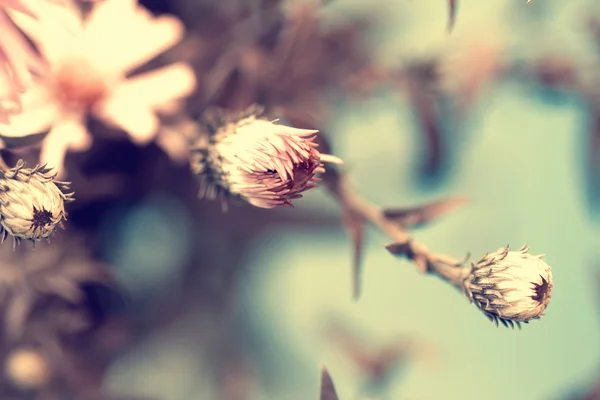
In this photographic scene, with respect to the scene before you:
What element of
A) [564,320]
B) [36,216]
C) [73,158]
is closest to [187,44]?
[73,158]

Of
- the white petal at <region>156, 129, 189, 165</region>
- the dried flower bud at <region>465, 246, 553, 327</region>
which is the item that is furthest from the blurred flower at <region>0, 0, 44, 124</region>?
the dried flower bud at <region>465, 246, 553, 327</region>

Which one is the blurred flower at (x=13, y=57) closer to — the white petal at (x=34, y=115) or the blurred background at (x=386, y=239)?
the white petal at (x=34, y=115)

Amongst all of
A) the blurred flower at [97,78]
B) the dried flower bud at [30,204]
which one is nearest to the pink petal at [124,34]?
the blurred flower at [97,78]

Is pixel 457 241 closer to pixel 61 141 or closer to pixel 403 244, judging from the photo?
pixel 403 244

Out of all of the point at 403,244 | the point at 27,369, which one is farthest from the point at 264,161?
the point at 27,369

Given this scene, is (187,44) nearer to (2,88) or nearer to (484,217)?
(2,88)
